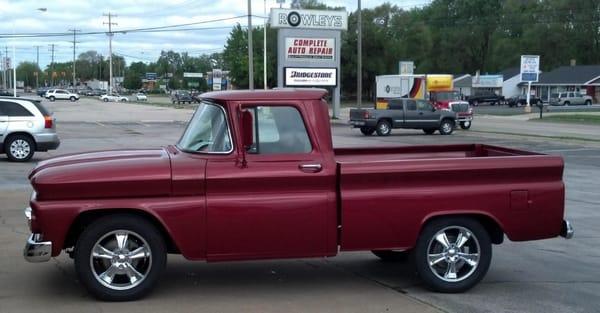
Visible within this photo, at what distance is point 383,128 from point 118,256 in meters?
28.7

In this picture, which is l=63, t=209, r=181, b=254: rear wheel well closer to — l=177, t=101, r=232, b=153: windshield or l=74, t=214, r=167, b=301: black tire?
l=74, t=214, r=167, b=301: black tire

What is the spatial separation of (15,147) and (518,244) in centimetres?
1398

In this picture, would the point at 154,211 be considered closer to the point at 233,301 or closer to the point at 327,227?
the point at 233,301

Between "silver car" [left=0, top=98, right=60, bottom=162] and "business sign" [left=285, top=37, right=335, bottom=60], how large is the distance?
28.2 m

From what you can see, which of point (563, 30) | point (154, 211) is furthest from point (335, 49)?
point (563, 30)

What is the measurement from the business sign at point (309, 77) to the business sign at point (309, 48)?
0.80 metres

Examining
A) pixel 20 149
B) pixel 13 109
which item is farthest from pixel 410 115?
pixel 13 109

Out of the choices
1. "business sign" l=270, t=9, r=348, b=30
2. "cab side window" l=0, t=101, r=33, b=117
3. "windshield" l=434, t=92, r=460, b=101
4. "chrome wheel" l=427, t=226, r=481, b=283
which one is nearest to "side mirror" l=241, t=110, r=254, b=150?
"chrome wheel" l=427, t=226, r=481, b=283

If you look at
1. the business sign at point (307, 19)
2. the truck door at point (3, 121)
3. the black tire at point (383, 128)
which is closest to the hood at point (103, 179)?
the truck door at point (3, 121)

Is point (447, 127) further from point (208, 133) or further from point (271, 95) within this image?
point (208, 133)

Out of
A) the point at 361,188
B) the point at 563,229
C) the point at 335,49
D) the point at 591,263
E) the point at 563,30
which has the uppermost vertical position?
the point at 563,30

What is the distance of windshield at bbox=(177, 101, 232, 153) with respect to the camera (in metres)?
5.99

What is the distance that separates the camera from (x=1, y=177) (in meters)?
15.0

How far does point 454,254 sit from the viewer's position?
634 cm
